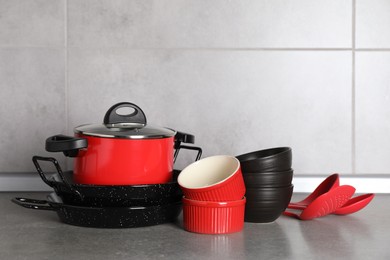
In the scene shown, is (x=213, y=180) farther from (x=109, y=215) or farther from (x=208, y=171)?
(x=109, y=215)

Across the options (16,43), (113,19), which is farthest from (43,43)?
(113,19)

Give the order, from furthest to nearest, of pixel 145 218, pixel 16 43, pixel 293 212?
pixel 16 43 < pixel 293 212 < pixel 145 218

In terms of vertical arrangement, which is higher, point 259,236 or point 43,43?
point 43,43

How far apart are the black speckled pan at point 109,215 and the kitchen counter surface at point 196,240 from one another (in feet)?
0.04

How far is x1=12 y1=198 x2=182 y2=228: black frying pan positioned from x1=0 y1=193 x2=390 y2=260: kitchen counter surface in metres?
0.01

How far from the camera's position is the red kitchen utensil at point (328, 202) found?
3.76 ft

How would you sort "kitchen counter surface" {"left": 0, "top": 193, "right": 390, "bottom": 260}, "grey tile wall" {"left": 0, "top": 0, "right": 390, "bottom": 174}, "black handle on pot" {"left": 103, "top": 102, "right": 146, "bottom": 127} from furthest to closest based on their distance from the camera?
"grey tile wall" {"left": 0, "top": 0, "right": 390, "bottom": 174}
"black handle on pot" {"left": 103, "top": 102, "right": 146, "bottom": 127}
"kitchen counter surface" {"left": 0, "top": 193, "right": 390, "bottom": 260}

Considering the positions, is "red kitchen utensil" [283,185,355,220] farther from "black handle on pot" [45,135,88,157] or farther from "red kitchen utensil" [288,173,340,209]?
"black handle on pot" [45,135,88,157]

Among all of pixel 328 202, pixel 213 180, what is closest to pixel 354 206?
pixel 328 202

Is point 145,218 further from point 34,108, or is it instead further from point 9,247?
point 34,108

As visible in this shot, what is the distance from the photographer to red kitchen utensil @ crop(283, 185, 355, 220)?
1146 mm

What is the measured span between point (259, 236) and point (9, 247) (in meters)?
0.44

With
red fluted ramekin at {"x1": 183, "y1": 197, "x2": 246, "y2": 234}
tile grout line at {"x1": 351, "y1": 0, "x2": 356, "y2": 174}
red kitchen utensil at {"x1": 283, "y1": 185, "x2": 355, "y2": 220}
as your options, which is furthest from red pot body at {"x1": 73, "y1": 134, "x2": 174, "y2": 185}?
tile grout line at {"x1": 351, "y1": 0, "x2": 356, "y2": 174}

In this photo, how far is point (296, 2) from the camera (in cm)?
150
